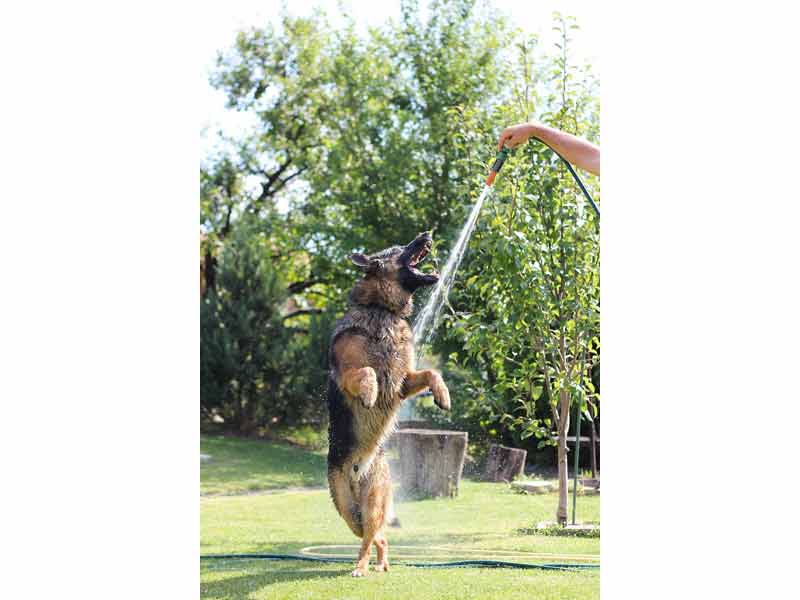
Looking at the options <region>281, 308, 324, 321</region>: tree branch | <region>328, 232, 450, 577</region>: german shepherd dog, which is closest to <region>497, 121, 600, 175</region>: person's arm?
<region>328, 232, 450, 577</region>: german shepherd dog

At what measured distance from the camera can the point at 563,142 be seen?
424 centimetres

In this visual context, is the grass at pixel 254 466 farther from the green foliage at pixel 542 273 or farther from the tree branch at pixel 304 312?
the green foliage at pixel 542 273

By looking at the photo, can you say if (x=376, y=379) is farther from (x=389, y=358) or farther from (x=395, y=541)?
(x=395, y=541)

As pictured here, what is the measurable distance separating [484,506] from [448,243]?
6.29 ft

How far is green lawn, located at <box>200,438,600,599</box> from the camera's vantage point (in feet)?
14.3

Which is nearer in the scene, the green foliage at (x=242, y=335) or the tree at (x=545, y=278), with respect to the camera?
the tree at (x=545, y=278)

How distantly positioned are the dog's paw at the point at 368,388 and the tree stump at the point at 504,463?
232 centimetres

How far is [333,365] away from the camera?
4.12 meters

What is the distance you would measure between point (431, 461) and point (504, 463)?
0.63m

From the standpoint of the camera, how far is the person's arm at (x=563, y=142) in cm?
423

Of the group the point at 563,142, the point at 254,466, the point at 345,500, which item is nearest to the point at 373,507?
the point at 345,500

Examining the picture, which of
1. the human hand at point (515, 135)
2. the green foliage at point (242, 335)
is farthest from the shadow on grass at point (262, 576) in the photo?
the green foliage at point (242, 335)
